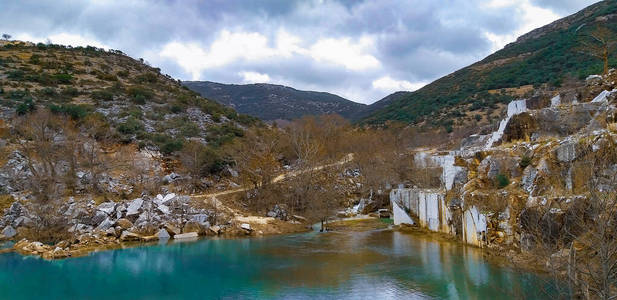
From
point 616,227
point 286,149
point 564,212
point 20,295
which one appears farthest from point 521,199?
point 286,149

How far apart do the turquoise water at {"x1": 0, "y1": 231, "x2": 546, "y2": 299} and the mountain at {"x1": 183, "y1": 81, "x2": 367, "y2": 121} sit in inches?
3283

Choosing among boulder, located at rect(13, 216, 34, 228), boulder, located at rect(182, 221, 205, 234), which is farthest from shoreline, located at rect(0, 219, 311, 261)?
boulder, located at rect(13, 216, 34, 228)

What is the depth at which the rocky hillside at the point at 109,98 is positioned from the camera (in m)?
46.3

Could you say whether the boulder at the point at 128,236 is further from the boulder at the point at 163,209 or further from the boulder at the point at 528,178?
the boulder at the point at 528,178

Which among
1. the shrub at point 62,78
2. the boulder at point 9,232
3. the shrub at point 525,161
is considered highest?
Answer: the shrub at point 62,78

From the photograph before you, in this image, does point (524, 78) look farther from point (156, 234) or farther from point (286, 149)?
point (156, 234)

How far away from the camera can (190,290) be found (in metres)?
18.1

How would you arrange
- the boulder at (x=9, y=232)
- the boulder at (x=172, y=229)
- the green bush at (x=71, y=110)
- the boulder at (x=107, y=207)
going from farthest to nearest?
the green bush at (x=71, y=110)
the boulder at (x=107, y=207)
the boulder at (x=172, y=229)
the boulder at (x=9, y=232)

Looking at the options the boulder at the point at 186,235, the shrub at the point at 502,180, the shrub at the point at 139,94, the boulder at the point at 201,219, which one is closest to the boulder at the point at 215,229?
the boulder at the point at 201,219

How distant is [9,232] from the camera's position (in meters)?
29.4

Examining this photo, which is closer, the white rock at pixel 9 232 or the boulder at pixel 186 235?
the white rock at pixel 9 232

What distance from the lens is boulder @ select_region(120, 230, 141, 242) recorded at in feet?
96.6

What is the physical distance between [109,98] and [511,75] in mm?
58072

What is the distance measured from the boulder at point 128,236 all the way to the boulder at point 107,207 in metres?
2.64
